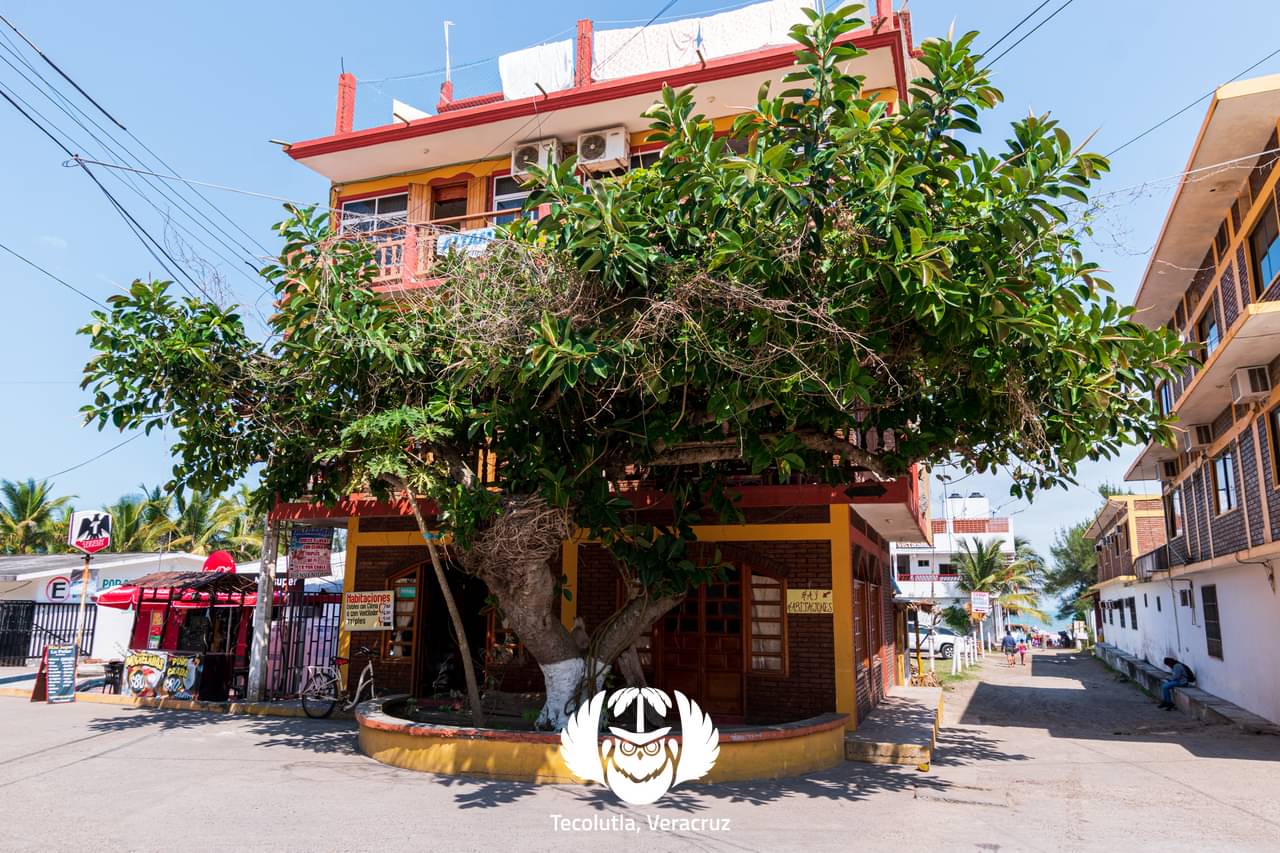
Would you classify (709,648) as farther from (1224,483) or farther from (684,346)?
(1224,483)

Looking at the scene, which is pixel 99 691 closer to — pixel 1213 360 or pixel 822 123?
pixel 822 123

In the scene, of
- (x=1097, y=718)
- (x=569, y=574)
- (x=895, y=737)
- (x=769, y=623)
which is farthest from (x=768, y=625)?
(x=1097, y=718)

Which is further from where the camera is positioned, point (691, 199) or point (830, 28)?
point (691, 199)

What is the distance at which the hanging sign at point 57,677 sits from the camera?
1379 centimetres

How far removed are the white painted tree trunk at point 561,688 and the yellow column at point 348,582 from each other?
525 centimetres

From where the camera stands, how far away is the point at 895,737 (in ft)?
35.3

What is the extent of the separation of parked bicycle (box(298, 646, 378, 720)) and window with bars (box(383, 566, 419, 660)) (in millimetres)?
539

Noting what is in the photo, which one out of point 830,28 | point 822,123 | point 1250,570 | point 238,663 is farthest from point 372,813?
point 1250,570

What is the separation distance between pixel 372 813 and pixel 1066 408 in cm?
736

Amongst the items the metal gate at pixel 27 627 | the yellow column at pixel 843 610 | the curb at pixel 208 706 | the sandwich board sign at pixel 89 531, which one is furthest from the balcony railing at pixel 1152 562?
the metal gate at pixel 27 627

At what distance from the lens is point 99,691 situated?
1538 centimetres

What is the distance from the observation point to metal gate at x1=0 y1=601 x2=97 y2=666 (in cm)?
2164

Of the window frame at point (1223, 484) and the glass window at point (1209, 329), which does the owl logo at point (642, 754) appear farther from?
the glass window at point (1209, 329)

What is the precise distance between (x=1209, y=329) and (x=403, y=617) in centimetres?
1721
